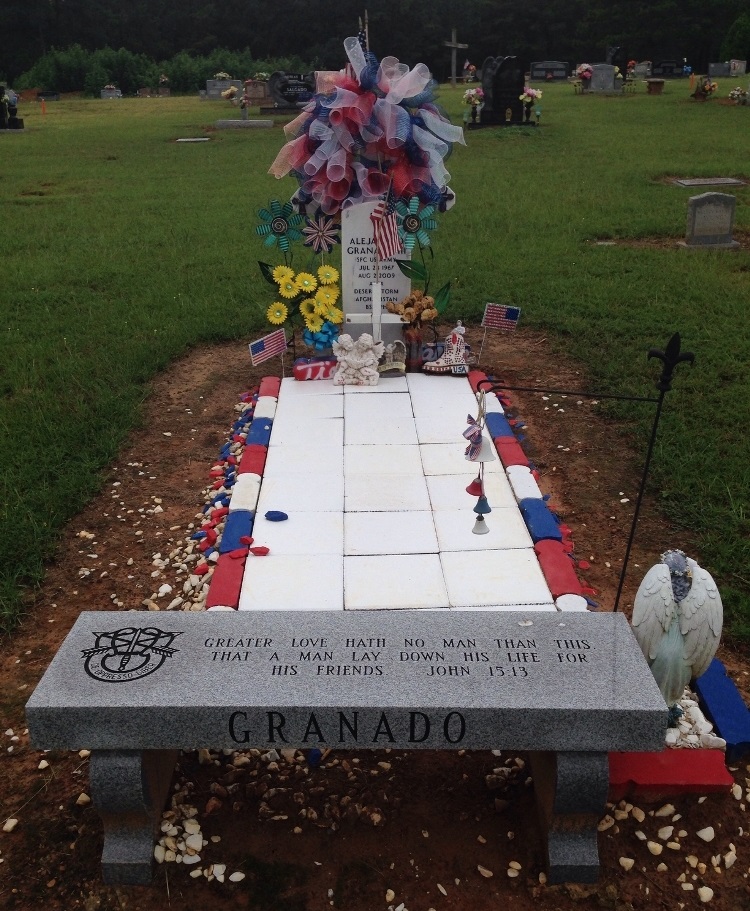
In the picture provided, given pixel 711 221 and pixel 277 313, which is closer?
pixel 277 313

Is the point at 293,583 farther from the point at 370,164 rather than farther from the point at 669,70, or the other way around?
the point at 669,70

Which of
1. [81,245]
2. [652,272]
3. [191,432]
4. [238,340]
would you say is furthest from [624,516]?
[81,245]

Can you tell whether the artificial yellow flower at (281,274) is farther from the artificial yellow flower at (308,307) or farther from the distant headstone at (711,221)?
the distant headstone at (711,221)

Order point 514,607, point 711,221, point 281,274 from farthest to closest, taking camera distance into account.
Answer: point 711,221 < point 281,274 < point 514,607

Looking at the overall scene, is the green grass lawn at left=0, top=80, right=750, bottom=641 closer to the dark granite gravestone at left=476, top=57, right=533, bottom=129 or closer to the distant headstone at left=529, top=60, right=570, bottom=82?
the dark granite gravestone at left=476, top=57, right=533, bottom=129

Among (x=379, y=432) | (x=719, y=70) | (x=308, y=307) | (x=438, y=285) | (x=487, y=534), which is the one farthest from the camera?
(x=719, y=70)

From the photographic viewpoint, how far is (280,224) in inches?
289

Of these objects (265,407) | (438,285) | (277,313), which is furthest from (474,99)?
(265,407)

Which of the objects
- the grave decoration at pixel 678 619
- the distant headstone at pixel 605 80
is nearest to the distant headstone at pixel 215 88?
the distant headstone at pixel 605 80

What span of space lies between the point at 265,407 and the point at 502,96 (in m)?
19.5

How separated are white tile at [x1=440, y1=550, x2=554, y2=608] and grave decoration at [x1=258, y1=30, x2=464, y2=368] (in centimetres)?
303

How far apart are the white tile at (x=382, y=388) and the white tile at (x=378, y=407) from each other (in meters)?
0.08

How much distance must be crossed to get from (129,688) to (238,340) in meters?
5.91

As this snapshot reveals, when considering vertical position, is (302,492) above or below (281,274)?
below
